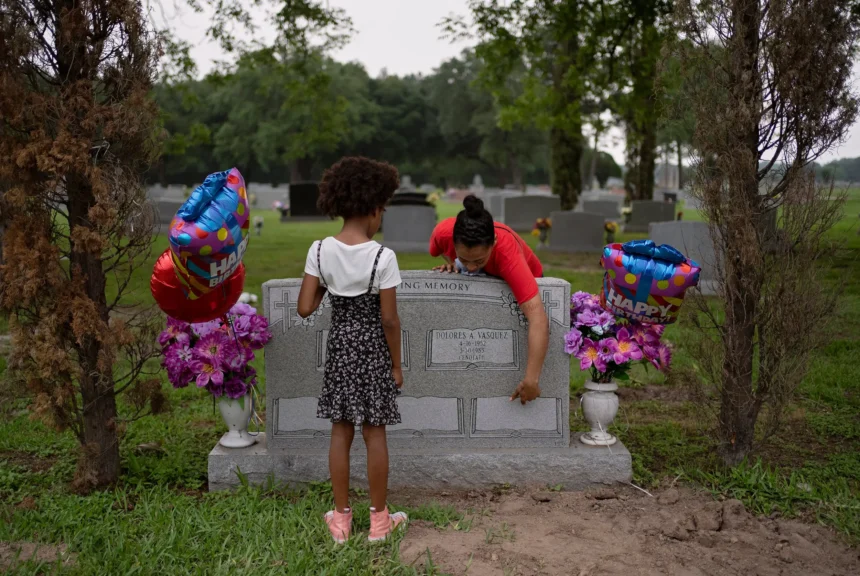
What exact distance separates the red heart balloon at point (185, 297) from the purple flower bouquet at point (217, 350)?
23cm

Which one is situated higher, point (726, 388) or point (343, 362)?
point (343, 362)

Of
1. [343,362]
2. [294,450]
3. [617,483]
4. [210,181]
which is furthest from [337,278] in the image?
[617,483]

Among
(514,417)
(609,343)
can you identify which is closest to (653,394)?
(609,343)

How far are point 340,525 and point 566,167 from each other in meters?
21.1

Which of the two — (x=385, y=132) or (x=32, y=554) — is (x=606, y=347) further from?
(x=385, y=132)

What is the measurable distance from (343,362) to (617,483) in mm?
1760

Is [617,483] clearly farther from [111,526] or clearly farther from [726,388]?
[111,526]

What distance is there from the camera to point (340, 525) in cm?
364

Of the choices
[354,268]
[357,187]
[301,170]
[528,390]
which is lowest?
[528,390]

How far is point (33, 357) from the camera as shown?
13.3 ft

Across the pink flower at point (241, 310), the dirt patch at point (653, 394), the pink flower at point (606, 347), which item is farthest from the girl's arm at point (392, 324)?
the dirt patch at point (653, 394)

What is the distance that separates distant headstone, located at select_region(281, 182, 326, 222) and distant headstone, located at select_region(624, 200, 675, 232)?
11687 mm

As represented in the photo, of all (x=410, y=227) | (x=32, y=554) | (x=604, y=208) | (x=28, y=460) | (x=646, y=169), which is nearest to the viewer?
(x=32, y=554)

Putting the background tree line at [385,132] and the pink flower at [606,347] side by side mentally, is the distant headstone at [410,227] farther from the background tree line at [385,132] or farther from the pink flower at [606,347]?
the background tree line at [385,132]
